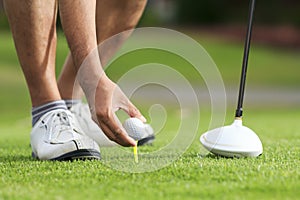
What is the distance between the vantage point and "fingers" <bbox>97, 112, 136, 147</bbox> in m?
2.09

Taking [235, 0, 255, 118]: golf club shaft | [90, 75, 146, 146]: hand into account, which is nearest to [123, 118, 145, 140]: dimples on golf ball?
[90, 75, 146, 146]: hand

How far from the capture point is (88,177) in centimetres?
200

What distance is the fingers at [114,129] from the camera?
6.86 feet

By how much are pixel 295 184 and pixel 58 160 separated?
93cm

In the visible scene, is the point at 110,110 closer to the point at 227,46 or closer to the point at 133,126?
the point at 133,126

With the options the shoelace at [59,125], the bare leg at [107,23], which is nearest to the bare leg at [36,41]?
the shoelace at [59,125]

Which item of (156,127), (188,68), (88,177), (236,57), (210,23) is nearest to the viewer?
(88,177)

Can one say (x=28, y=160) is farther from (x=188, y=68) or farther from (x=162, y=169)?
(x=188, y=68)

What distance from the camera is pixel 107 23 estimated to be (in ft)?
10.3

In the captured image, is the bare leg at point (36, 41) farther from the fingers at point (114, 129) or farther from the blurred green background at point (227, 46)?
the blurred green background at point (227, 46)

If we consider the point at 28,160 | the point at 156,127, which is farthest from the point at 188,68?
the point at 28,160

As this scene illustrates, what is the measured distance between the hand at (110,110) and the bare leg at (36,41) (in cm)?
48

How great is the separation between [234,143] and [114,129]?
485 millimetres

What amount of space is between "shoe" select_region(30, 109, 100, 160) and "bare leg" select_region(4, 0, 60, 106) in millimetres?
98
